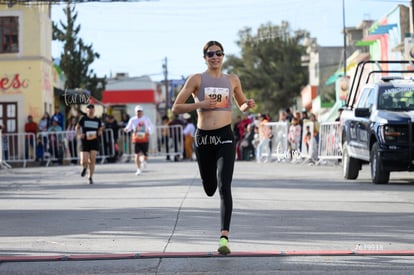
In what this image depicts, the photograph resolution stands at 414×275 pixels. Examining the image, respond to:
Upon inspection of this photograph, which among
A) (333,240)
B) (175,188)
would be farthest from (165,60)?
(333,240)

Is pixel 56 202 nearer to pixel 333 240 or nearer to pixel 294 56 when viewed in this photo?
pixel 333 240

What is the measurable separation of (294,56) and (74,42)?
48.6 m

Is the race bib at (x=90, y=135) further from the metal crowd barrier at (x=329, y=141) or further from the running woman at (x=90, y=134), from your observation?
the metal crowd barrier at (x=329, y=141)

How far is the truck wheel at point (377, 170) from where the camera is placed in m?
18.7

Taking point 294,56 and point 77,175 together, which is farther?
point 294,56

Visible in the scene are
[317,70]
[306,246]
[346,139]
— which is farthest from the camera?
[317,70]

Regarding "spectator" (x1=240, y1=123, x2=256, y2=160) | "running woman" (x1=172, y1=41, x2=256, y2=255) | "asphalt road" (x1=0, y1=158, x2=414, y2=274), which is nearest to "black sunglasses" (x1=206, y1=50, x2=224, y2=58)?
"running woman" (x1=172, y1=41, x2=256, y2=255)

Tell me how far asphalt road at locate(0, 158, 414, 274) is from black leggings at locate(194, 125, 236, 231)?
479 millimetres

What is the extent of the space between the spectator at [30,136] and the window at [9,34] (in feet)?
13.8

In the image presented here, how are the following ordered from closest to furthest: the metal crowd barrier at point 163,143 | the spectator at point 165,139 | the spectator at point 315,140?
the spectator at point 315,140
the metal crowd barrier at point 163,143
the spectator at point 165,139

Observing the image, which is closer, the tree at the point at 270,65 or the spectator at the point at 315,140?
the spectator at the point at 315,140

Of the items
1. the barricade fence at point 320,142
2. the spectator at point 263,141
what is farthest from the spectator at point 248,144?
the barricade fence at point 320,142

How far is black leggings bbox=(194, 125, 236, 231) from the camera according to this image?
935cm

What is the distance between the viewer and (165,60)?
10456 cm
